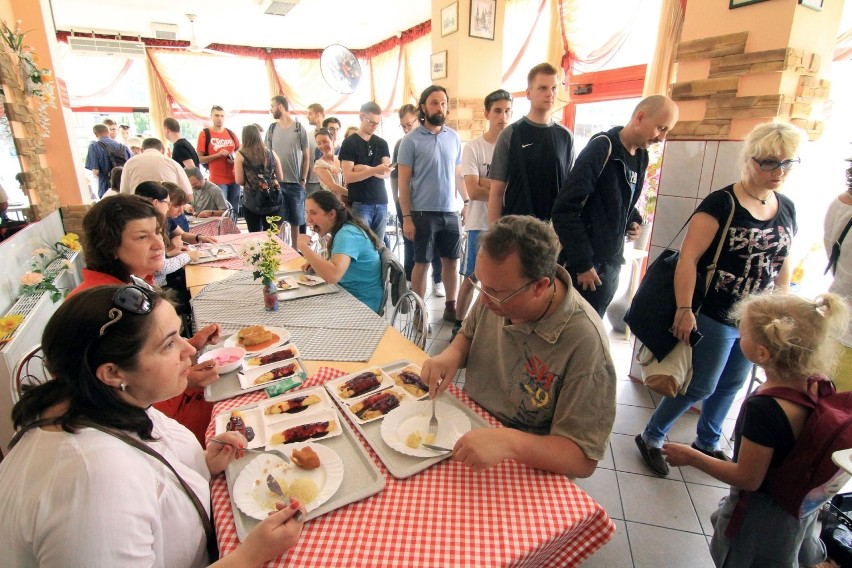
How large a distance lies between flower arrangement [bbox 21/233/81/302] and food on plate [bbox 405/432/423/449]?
2555mm

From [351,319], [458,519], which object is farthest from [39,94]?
[458,519]

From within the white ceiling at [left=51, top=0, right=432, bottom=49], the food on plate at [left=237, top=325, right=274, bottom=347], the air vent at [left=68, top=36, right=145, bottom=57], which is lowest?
the food on plate at [left=237, top=325, right=274, bottom=347]

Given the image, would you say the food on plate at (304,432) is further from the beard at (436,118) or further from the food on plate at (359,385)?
the beard at (436,118)

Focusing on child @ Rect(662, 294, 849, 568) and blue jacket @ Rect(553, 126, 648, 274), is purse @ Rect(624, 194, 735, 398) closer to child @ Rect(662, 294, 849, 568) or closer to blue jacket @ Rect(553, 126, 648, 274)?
blue jacket @ Rect(553, 126, 648, 274)

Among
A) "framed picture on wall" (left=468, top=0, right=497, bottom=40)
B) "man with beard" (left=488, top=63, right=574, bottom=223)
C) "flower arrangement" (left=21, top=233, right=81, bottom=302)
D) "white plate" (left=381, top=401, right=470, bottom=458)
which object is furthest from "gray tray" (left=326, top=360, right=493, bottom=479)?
"framed picture on wall" (left=468, top=0, right=497, bottom=40)

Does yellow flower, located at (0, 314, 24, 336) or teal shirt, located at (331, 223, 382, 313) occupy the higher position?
teal shirt, located at (331, 223, 382, 313)

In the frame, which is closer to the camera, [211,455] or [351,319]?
[211,455]

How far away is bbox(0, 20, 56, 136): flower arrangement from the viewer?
3037 mm

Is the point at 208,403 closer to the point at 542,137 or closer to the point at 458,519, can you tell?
the point at 458,519

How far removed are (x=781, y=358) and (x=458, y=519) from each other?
3.36 feet

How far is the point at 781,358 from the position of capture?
48.4 inches

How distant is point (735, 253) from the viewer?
1835mm

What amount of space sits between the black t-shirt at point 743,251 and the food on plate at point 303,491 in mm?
1805

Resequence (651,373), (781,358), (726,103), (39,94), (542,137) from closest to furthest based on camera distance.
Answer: (781,358)
(651,373)
(726,103)
(542,137)
(39,94)
